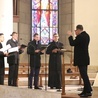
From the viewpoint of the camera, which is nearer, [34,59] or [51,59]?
[34,59]

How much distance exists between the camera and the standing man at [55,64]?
351 inches

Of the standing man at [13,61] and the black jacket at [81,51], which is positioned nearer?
the black jacket at [81,51]

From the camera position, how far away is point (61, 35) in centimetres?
1477

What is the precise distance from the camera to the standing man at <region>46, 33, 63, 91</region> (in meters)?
8.91

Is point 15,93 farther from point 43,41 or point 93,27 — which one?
point 43,41

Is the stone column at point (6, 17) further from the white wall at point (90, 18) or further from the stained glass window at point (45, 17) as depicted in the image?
the stained glass window at point (45, 17)

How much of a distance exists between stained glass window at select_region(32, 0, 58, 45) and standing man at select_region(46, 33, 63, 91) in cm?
595

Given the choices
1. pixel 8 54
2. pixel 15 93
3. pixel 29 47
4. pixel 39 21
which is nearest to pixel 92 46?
pixel 39 21

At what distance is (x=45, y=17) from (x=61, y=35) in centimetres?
109

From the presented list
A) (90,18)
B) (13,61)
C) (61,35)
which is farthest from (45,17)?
(13,61)

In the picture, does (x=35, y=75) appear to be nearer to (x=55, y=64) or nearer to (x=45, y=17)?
(x=55, y=64)

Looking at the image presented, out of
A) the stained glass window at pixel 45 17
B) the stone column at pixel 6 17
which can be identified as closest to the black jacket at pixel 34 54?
the stone column at pixel 6 17

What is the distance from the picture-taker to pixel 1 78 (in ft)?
26.5

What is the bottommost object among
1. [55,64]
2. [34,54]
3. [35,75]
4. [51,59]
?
[35,75]
